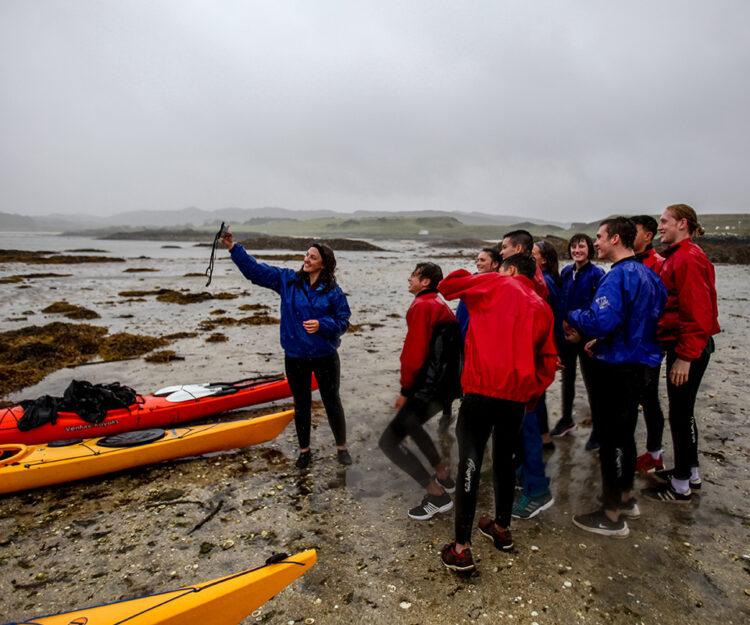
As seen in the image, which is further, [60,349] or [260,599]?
[60,349]

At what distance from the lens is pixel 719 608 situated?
2.86 meters

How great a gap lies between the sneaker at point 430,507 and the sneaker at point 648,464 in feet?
7.28

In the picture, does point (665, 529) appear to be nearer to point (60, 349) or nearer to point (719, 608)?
point (719, 608)

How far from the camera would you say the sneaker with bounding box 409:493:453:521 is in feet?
12.7

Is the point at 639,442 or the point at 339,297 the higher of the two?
the point at 339,297

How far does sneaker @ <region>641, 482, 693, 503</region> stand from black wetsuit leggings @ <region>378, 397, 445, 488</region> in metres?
2.16

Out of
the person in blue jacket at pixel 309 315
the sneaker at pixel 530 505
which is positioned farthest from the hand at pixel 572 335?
the person in blue jacket at pixel 309 315

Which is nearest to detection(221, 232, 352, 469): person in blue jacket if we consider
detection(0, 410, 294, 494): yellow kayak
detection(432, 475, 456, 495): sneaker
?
detection(0, 410, 294, 494): yellow kayak

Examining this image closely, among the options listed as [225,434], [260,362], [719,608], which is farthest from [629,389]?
[260,362]

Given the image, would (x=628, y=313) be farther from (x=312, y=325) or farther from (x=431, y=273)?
(x=312, y=325)

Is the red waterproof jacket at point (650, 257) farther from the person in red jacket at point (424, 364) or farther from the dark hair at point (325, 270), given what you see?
the dark hair at point (325, 270)

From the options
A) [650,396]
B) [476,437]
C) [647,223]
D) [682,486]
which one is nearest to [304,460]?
[476,437]

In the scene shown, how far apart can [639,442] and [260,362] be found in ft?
23.0

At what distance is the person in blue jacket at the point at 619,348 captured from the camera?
3217 mm
